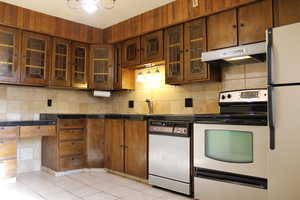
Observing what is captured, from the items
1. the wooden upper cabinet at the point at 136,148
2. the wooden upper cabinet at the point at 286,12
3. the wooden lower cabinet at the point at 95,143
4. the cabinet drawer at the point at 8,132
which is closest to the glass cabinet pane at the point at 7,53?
the cabinet drawer at the point at 8,132

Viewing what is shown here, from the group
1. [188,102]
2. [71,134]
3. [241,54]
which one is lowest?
[71,134]

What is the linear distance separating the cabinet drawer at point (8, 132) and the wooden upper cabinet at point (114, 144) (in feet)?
4.24

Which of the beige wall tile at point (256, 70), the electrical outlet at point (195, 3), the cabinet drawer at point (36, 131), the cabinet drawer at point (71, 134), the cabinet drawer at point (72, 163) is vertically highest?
the electrical outlet at point (195, 3)

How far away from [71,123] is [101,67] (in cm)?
113

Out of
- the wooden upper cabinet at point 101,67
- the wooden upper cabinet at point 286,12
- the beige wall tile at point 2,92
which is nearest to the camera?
the wooden upper cabinet at point 286,12

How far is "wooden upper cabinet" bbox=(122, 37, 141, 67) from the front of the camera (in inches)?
146

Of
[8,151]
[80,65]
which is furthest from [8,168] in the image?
[80,65]

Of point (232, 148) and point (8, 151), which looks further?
point (8, 151)

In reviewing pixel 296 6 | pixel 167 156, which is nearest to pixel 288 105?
Result: pixel 296 6

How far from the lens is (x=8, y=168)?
3135 mm

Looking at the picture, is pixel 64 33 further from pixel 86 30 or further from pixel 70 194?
pixel 70 194

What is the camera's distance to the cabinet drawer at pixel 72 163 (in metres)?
3.54

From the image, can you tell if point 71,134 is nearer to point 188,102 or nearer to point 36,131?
point 36,131

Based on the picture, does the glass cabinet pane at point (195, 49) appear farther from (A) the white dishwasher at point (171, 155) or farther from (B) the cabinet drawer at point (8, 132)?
(B) the cabinet drawer at point (8, 132)
